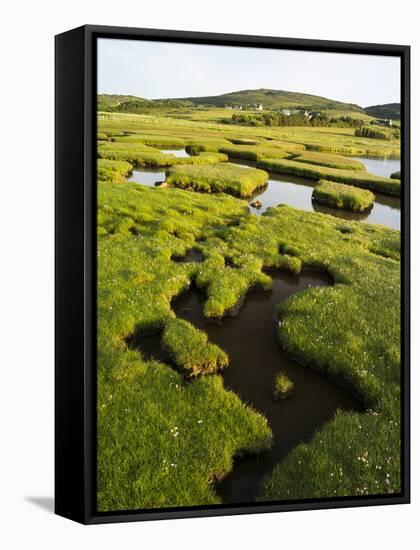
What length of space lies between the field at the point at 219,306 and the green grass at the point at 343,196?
95mm

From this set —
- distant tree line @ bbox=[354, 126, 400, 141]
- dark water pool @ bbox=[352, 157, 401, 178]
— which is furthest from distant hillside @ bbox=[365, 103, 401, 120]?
dark water pool @ bbox=[352, 157, 401, 178]

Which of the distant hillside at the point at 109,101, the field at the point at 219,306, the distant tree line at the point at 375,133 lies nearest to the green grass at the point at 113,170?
the field at the point at 219,306

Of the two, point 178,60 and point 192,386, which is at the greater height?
point 178,60

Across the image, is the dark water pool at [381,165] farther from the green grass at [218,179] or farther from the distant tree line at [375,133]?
the green grass at [218,179]

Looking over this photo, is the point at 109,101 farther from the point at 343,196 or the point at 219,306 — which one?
the point at 343,196

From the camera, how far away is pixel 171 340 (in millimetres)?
10133

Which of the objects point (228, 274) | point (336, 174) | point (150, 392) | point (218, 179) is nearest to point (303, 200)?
point (336, 174)

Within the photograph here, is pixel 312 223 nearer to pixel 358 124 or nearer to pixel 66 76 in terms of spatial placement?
pixel 358 124

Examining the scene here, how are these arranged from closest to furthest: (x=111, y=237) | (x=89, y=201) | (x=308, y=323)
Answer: (x=89, y=201), (x=111, y=237), (x=308, y=323)

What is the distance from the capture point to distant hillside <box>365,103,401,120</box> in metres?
11.3

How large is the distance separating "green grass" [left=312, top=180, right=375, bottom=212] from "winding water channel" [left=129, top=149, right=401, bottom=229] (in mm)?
87

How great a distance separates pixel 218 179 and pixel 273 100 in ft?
4.29

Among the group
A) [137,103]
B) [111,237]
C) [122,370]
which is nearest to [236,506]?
[122,370]

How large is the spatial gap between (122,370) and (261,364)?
1.83m
